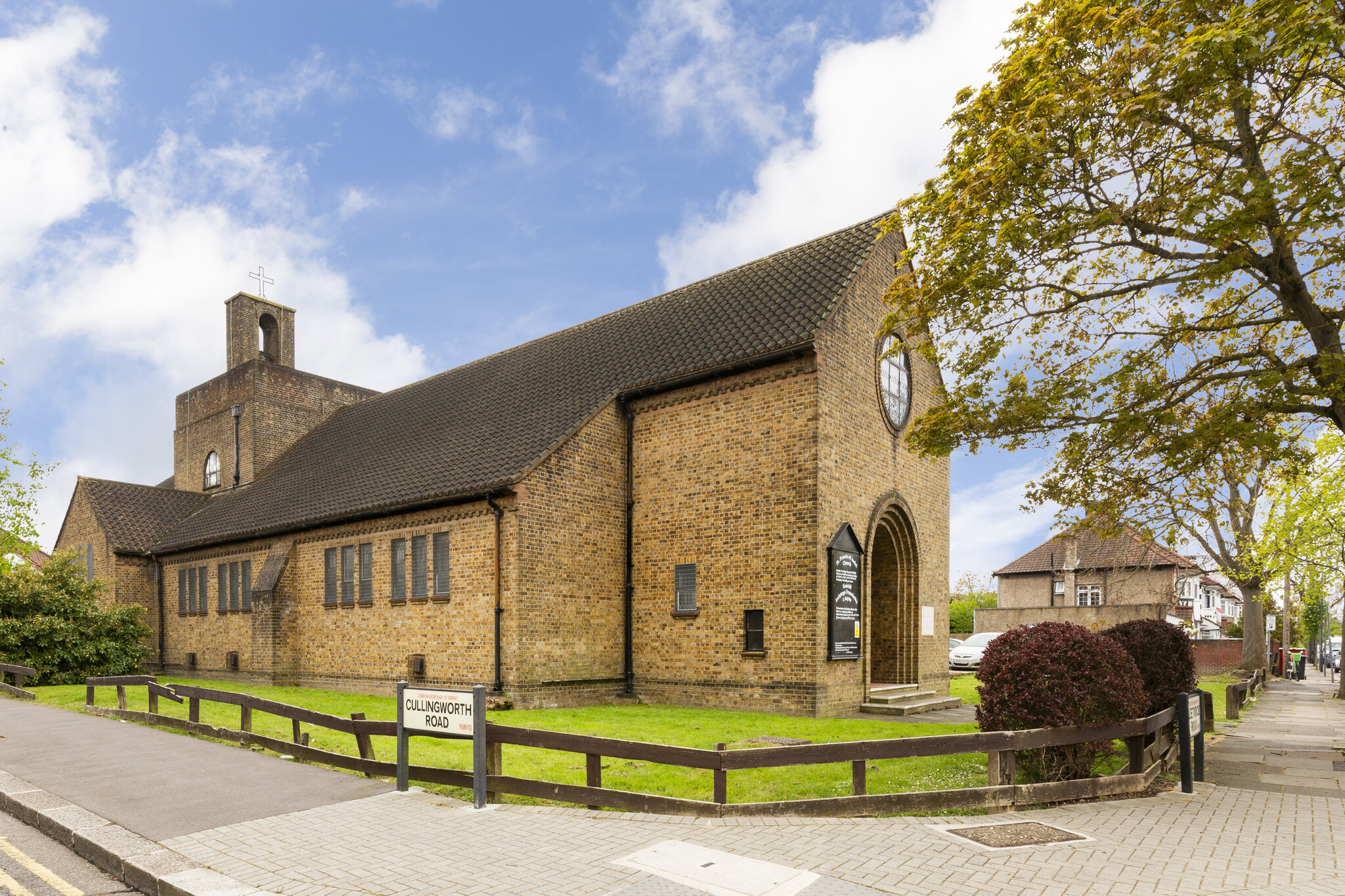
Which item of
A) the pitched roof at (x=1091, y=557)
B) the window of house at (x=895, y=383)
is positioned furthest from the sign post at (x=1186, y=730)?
the pitched roof at (x=1091, y=557)

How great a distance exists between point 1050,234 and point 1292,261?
322 cm

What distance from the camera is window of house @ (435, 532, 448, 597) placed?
18641 mm

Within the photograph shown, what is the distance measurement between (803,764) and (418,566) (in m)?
13.0

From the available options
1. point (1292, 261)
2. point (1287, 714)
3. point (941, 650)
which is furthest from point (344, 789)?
point (1287, 714)

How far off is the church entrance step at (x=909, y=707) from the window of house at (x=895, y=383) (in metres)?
6.19

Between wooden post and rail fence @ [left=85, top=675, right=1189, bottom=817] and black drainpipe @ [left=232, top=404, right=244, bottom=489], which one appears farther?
black drainpipe @ [left=232, top=404, right=244, bottom=489]

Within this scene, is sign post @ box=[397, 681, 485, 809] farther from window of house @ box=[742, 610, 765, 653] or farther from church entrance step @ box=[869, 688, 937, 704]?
church entrance step @ box=[869, 688, 937, 704]

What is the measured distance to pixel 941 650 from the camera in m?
21.3

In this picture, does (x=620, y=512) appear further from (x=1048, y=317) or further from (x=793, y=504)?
(x=1048, y=317)

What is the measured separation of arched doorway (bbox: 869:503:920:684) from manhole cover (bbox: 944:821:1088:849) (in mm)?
12274

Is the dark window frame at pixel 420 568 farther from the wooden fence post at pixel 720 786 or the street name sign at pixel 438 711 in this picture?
the wooden fence post at pixel 720 786

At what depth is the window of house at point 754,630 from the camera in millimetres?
16719

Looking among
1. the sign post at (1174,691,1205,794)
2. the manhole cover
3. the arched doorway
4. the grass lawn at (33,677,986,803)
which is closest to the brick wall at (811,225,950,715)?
the arched doorway

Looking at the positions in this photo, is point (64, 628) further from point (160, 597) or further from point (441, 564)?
point (441, 564)
